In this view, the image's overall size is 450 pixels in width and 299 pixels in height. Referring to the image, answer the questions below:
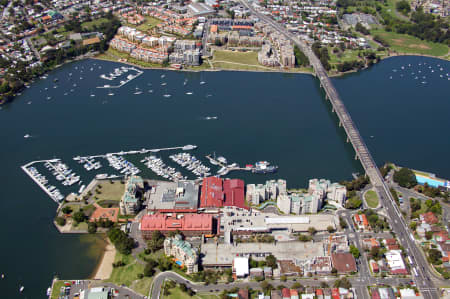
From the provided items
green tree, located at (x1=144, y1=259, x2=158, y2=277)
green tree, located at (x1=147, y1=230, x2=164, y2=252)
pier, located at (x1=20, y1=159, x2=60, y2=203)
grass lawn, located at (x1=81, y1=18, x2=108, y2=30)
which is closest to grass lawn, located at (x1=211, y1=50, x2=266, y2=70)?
grass lawn, located at (x1=81, y1=18, x2=108, y2=30)

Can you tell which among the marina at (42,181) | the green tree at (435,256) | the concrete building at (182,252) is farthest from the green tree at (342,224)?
the marina at (42,181)

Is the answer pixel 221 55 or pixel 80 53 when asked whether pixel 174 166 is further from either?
pixel 80 53

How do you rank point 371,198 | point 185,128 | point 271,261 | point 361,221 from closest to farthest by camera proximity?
point 271,261, point 361,221, point 371,198, point 185,128

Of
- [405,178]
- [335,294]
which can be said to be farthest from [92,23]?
[335,294]

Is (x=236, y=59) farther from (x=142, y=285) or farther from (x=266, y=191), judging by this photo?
(x=142, y=285)

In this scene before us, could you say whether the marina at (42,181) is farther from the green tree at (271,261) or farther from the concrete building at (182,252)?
the green tree at (271,261)

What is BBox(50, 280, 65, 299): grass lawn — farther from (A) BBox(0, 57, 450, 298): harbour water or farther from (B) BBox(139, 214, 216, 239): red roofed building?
(B) BBox(139, 214, 216, 239): red roofed building

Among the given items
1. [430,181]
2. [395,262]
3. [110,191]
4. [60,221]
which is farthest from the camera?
[430,181]
